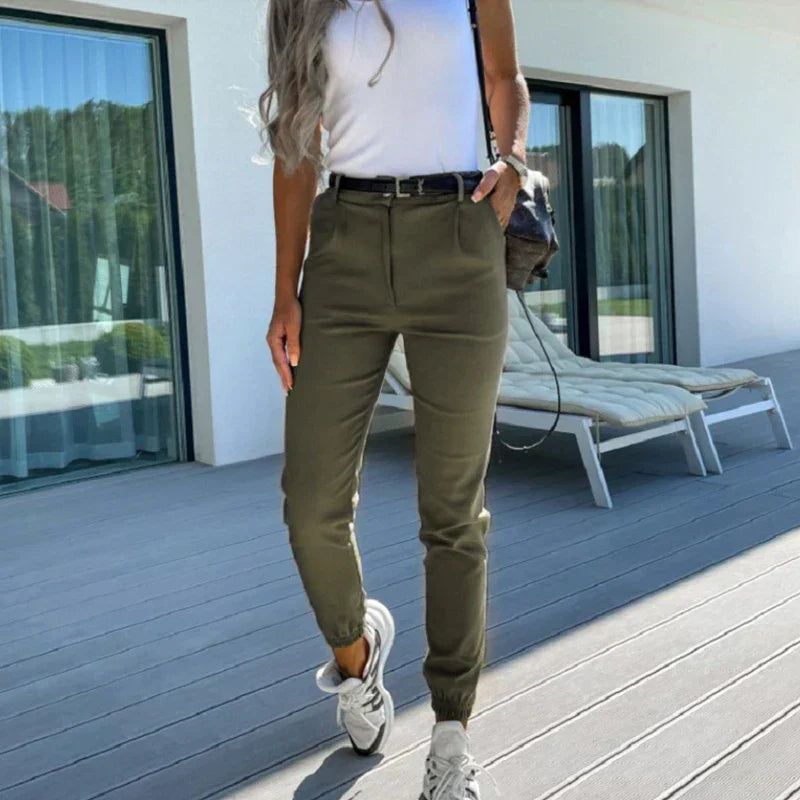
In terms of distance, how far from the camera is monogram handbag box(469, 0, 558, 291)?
1.75m

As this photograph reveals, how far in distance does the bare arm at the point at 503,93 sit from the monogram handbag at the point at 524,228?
0.06 ft

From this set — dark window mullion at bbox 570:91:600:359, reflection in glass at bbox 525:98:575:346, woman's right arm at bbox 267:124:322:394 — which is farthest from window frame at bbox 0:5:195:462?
woman's right arm at bbox 267:124:322:394

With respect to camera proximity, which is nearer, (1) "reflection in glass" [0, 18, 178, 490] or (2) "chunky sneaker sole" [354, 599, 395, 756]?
(2) "chunky sneaker sole" [354, 599, 395, 756]

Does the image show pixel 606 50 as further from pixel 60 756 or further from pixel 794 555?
pixel 60 756

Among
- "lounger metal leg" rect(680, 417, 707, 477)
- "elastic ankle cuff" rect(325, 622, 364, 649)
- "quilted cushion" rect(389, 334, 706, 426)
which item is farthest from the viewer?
"lounger metal leg" rect(680, 417, 707, 477)

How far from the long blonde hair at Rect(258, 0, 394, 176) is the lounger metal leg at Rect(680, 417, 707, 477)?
3023 millimetres

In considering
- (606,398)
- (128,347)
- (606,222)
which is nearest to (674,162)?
(606,222)

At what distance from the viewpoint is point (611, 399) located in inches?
168

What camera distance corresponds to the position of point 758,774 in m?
1.90

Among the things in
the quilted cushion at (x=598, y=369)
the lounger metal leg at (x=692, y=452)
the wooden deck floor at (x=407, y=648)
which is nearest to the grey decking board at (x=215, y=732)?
the wooden deck floor at (x=407, y=648)

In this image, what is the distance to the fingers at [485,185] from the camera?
165 centimetres

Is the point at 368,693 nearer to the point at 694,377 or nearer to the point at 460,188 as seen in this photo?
the point at 460,188

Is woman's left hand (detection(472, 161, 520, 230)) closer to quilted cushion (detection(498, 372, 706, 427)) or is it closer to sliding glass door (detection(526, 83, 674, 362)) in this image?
quilted cushion (detection(498, 372, 706, 427))

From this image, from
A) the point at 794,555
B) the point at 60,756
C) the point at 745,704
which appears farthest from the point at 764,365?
the point at 60,756
